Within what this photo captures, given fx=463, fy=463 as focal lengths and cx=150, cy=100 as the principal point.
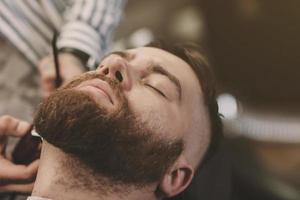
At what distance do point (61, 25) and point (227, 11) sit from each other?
0.34m

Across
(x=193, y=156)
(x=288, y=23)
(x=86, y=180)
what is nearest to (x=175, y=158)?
(x=193, y=156)

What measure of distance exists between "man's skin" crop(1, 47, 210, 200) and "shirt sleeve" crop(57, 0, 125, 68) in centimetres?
14

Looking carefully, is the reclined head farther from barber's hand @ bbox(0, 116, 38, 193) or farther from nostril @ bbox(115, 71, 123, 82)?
barber's hand @ bbox(0, 116, 38, 193)

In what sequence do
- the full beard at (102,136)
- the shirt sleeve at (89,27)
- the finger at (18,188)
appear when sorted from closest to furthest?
the full beard at (102,136)
the finger at (18,188)
the shirt sleeve at (89,27)

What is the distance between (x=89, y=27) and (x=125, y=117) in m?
0.29

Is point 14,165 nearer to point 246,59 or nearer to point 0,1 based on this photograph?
point 0,1

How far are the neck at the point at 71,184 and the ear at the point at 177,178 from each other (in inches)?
2.5

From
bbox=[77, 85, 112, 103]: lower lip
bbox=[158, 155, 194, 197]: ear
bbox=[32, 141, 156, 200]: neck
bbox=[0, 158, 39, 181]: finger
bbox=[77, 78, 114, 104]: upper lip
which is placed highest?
bbox=[77, 78, 114, 104]: upper lip

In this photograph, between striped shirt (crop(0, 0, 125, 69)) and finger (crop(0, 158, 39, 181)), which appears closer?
finger (crop(0, 158, 39, 181))

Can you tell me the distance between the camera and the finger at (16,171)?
0.74 metres

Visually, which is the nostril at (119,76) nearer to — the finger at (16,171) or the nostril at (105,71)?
the nostril at (105,71)

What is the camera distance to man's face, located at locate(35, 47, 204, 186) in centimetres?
64

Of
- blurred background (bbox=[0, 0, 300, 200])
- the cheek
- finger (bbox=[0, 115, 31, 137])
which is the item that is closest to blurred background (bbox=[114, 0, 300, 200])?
blurred background (bbox=[0, 0, 300, 200])

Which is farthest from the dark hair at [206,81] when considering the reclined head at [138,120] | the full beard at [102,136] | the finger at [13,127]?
the finger at [13,127]
